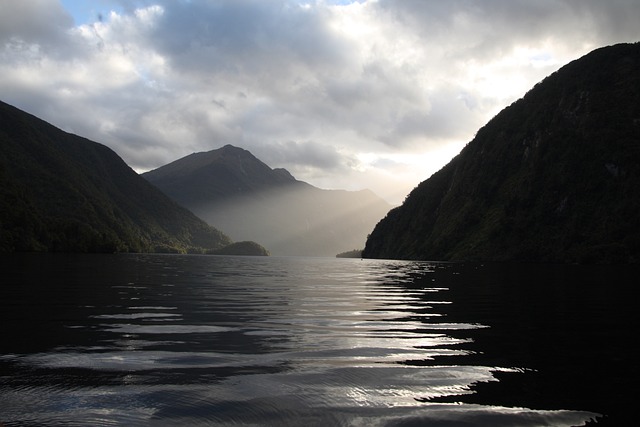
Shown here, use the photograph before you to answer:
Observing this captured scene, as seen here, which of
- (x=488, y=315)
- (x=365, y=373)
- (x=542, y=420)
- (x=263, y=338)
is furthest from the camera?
(x=488, y=315)

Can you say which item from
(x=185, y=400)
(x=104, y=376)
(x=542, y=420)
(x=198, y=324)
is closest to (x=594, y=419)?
(x=542, y=420)

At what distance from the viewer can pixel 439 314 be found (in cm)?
2181

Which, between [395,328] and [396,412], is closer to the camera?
[396,412]

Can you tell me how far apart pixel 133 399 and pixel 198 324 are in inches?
384

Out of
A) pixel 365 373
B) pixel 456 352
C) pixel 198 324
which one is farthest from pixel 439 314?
pixel 365 373

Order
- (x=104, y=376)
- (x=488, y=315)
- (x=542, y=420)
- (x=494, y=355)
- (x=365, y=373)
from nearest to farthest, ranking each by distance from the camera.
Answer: (x=542, y=420)
(x=104, y=376)
(x=365, y=373)
(x=494, y=355)
(x=488, y=315)

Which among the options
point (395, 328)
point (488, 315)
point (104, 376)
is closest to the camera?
point (104, 376)

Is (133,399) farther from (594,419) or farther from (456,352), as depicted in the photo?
(456,352)

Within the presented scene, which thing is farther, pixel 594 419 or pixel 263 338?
pixel 263 338

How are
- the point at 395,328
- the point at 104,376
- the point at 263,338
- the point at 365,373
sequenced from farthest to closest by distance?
the point at 395,328 < the point at 263,338 < the point at 365,373 < the point at 104,376

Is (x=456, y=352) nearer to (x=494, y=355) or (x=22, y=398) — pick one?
(x=494, y=355)

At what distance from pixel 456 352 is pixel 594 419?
207 inches

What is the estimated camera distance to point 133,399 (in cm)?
786

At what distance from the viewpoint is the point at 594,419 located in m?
7.47
